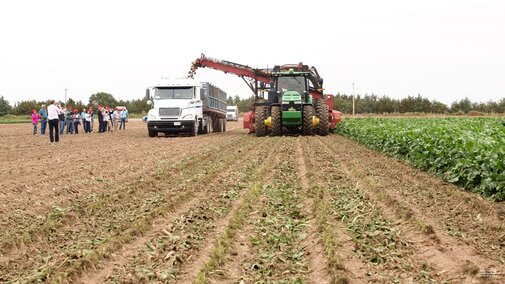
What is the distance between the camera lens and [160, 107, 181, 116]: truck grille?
23688mm

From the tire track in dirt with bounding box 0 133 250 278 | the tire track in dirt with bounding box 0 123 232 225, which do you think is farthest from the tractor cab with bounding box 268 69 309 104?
the tire track in dirt with bounding box 0 133 250 278

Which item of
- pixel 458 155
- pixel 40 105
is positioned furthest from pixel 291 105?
pixel 40 105

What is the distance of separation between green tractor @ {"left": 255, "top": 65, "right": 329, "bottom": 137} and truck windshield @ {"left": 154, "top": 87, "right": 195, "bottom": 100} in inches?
131

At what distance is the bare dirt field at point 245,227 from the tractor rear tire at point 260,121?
11222mm

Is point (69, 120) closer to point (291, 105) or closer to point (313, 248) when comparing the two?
point (291, 105)

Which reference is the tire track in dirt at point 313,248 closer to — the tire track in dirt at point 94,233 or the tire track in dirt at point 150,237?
the tire track in dirt at point 150,237

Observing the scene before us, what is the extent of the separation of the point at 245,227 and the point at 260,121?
53.1ft

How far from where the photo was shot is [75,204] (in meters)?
7.49

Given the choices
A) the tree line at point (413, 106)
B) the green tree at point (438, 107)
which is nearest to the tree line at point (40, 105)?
the tree line at point (413, 106)

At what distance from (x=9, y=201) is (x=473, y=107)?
71.5 m

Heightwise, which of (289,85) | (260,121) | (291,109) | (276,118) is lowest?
(260,121)

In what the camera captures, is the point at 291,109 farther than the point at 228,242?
Yes

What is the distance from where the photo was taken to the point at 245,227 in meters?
6.16

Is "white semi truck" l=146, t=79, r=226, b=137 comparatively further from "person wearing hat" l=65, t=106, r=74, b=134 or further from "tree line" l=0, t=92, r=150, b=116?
"tree line" l=0, t=92, r=150, b=116
